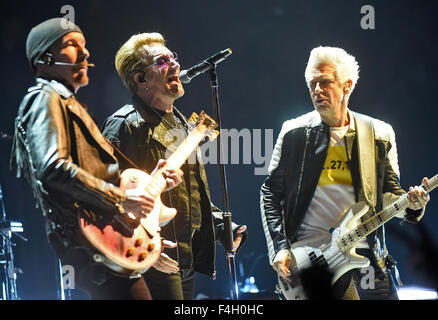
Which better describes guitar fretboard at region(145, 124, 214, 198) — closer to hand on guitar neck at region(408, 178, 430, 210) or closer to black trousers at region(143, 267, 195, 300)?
black trousers at region(143, 267, 195, 300)

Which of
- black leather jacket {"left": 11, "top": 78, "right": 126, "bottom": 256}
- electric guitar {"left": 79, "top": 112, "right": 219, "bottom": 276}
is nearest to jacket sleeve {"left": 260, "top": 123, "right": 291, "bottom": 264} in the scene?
electric guitar {"left": 79, "top": 112, "right": 219, "bottom": 276}

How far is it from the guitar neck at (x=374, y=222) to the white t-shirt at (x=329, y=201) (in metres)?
0.08

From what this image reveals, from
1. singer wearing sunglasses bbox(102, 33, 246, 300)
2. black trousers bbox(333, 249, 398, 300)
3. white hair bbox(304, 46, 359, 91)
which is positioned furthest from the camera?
white hair bbox(304, 46, 359, 91)

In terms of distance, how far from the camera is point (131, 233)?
2.17m

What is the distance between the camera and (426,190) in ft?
10.3

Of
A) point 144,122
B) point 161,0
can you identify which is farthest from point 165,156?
point 161,0

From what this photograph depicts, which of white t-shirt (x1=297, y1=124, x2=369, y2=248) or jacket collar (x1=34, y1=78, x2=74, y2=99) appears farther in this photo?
white t-shirt (x1=297, y1=124, x2=369, y2=248)

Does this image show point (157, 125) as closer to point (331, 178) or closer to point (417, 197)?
point (331, 178)

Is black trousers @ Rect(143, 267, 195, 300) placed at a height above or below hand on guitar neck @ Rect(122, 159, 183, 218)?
below

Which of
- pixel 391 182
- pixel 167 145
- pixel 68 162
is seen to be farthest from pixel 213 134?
pixel 391 182

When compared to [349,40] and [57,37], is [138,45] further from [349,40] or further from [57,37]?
[349,40]

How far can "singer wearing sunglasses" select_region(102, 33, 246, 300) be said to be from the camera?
9.05 ft

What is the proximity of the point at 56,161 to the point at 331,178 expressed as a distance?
1.85 m

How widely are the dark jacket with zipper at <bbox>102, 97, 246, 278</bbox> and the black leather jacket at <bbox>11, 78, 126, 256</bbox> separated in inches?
22.3
